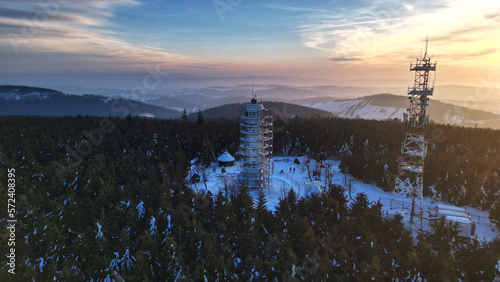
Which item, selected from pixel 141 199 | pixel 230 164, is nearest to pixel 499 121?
pixel 230 164

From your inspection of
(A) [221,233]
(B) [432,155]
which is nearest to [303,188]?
(A) [221,233]

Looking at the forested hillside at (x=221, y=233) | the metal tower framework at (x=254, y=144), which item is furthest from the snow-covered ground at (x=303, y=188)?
the forested hillside at (x=221, y=233)

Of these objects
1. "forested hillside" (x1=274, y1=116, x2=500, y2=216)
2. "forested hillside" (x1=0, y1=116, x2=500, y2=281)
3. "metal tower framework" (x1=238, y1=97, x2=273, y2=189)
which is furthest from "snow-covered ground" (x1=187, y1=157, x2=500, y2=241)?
"forested hillside" (x1=0, y1=116, x2=500, y2=281)

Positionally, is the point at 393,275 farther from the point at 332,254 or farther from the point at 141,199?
the point at 141,199

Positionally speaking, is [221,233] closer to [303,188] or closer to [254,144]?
[254,144]

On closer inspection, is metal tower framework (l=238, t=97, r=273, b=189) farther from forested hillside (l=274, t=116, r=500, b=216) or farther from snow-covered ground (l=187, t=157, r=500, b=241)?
forested hillside (l=274, t=116, r=500, b=216)

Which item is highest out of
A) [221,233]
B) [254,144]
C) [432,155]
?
[254,144]

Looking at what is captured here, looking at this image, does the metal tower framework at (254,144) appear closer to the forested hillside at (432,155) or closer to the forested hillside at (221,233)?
the forested hillside at (221,233)
